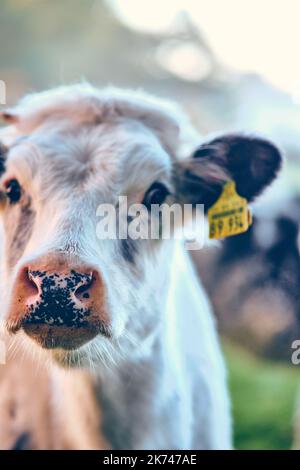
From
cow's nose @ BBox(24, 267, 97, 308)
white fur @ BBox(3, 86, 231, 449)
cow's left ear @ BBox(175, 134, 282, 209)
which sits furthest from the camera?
cow's left ear @ BBox(175, 134, 282, 209)

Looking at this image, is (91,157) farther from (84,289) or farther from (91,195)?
(84,289)

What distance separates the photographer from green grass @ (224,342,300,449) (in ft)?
7.15

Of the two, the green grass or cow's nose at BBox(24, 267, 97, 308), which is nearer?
cow's nose at BBox(24, 267, 97, 308)

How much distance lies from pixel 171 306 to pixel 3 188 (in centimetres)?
39

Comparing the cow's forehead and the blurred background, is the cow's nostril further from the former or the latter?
the blurred background

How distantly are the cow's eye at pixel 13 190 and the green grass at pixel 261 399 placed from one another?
1.29 meters

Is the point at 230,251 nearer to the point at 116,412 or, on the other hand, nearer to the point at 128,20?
the point at 128,20

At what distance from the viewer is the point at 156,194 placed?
3.90ft

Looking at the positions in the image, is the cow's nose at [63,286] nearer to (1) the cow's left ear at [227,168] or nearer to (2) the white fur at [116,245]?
(2) the white fur at [116,245]

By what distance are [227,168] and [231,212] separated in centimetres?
8

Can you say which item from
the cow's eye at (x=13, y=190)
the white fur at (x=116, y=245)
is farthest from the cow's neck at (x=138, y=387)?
the cow's eye at (x=13, y=190)

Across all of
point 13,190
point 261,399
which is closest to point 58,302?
point 13,190

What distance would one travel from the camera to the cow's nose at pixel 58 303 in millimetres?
935

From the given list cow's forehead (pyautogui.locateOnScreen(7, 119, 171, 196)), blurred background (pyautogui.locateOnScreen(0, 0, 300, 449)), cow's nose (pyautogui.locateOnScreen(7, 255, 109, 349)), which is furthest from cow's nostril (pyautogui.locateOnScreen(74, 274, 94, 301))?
blurred background (pyautogui.locateOnScreen(0, 0, 300, 449))
